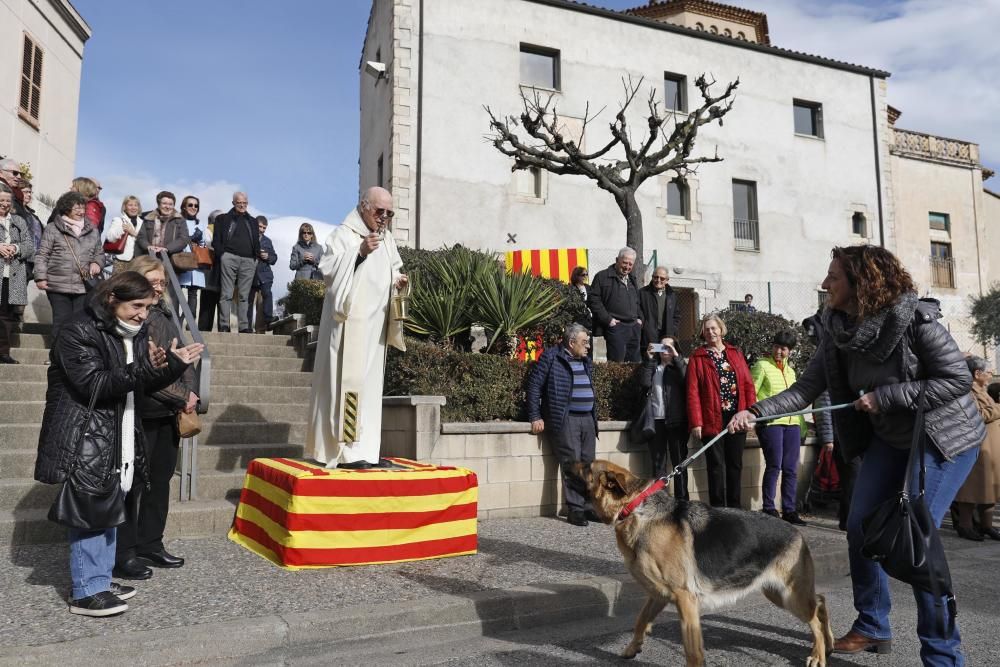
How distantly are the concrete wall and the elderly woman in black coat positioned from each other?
2983mm

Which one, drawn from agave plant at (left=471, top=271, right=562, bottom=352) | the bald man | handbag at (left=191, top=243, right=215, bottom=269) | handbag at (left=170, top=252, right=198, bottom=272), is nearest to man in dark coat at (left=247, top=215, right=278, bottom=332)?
the bald man

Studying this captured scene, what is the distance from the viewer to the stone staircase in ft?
19.0

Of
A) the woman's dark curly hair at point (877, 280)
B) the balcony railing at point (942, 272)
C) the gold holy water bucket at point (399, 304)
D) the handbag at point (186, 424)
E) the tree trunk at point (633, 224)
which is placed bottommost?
the handbag at point (186, 424)

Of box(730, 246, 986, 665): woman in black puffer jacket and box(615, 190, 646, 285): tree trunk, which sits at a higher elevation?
box(615, 190, 646, 285): tree trunk

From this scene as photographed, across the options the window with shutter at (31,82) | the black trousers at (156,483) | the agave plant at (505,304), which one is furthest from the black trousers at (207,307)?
the window with shutter at (31,82)

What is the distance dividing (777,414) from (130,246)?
422 inches

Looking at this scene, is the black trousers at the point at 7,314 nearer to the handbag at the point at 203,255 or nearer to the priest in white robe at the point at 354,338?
the handbag at the point at 203,255

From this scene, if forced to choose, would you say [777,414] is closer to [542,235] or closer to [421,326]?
[421,326]

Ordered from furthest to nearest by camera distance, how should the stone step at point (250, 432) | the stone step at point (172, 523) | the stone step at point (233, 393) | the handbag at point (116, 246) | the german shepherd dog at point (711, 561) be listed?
the handbag at point (116, 246) < the stone step at point (250, 432) < the stone step at point (233, 393) < the stone step at point (172, 523) < the german shepherd dog at point (711, 561)

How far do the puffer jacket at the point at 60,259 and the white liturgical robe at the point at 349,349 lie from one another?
3666mm

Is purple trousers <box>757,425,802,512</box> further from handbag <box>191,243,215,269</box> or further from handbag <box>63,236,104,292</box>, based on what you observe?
handbag <box>191,243,215,269</box>

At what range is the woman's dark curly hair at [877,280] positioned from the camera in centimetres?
350

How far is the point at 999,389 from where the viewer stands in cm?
912

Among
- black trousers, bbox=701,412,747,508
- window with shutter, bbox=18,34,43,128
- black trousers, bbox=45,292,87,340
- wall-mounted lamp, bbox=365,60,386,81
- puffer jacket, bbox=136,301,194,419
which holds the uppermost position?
wall-mounted lamp, bbox=365,60,386,81
